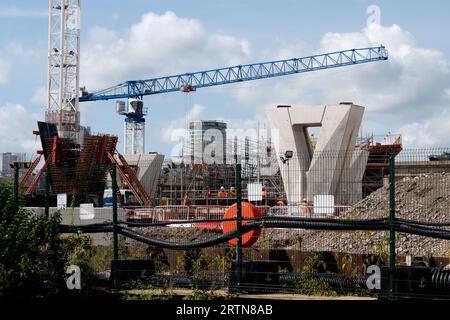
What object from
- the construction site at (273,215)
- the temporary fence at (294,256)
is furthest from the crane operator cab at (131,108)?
the temporary fence at (294,256)

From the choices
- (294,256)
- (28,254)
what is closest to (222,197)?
(294,256)

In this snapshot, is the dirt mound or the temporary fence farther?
the dirt mound

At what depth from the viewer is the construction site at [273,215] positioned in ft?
40.5

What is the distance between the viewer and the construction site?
40.5ft

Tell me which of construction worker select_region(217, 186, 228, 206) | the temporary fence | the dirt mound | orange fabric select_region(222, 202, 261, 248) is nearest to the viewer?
the temporary fence

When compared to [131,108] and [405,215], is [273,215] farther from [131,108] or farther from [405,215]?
[131,108]

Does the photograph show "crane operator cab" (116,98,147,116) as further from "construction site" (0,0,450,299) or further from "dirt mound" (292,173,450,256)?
"dirt mound" (292,173,450,256)

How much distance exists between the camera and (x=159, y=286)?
13.2 m

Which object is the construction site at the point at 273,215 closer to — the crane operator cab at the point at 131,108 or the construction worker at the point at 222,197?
the construction worker at the point at 222,197

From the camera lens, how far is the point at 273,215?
19.8 m

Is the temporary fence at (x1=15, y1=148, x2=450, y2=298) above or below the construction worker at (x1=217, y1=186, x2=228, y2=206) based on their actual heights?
below

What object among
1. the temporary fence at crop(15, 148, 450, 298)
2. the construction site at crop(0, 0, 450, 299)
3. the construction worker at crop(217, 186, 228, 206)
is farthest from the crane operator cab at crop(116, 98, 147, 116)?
the temporary fence at crop(15, 148, 450, 298)
